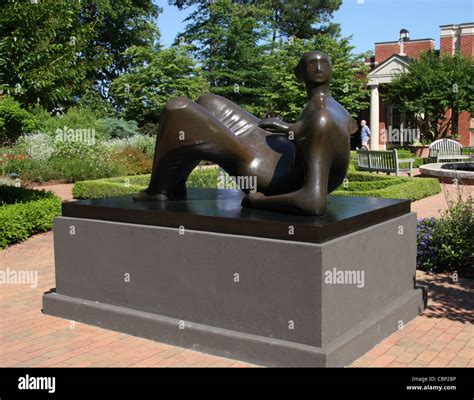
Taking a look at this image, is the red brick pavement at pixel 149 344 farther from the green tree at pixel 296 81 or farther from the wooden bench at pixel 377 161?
the green tree at pixel 296 81

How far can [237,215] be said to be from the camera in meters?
4.66

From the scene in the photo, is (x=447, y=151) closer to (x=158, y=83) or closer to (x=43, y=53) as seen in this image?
(x=158, y=83)

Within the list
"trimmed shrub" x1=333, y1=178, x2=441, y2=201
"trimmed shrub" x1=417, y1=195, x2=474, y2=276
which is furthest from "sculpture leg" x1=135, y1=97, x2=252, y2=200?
"trimmed shrub" x1=333, y1=178, x2=441, y2=201

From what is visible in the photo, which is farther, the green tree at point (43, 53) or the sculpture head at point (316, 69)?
the green tree at point (43, 53)

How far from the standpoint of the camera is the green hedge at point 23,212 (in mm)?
8891

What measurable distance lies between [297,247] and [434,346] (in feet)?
5.01

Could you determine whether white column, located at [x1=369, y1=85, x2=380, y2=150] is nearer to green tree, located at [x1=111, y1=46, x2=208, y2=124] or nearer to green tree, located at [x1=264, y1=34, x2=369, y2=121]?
green tree, located at [x1=264, y1=34, x2=369, y2=121]

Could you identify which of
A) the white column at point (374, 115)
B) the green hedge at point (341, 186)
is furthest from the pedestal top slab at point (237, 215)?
the white column at point (374, 115)

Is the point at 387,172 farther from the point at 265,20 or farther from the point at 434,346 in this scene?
the point at 265,20

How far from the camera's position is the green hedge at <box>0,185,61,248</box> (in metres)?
8.89

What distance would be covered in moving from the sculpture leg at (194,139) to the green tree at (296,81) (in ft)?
80.7

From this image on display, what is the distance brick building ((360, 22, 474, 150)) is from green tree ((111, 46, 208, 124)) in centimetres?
1100

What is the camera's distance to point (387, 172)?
1616 centimetres
